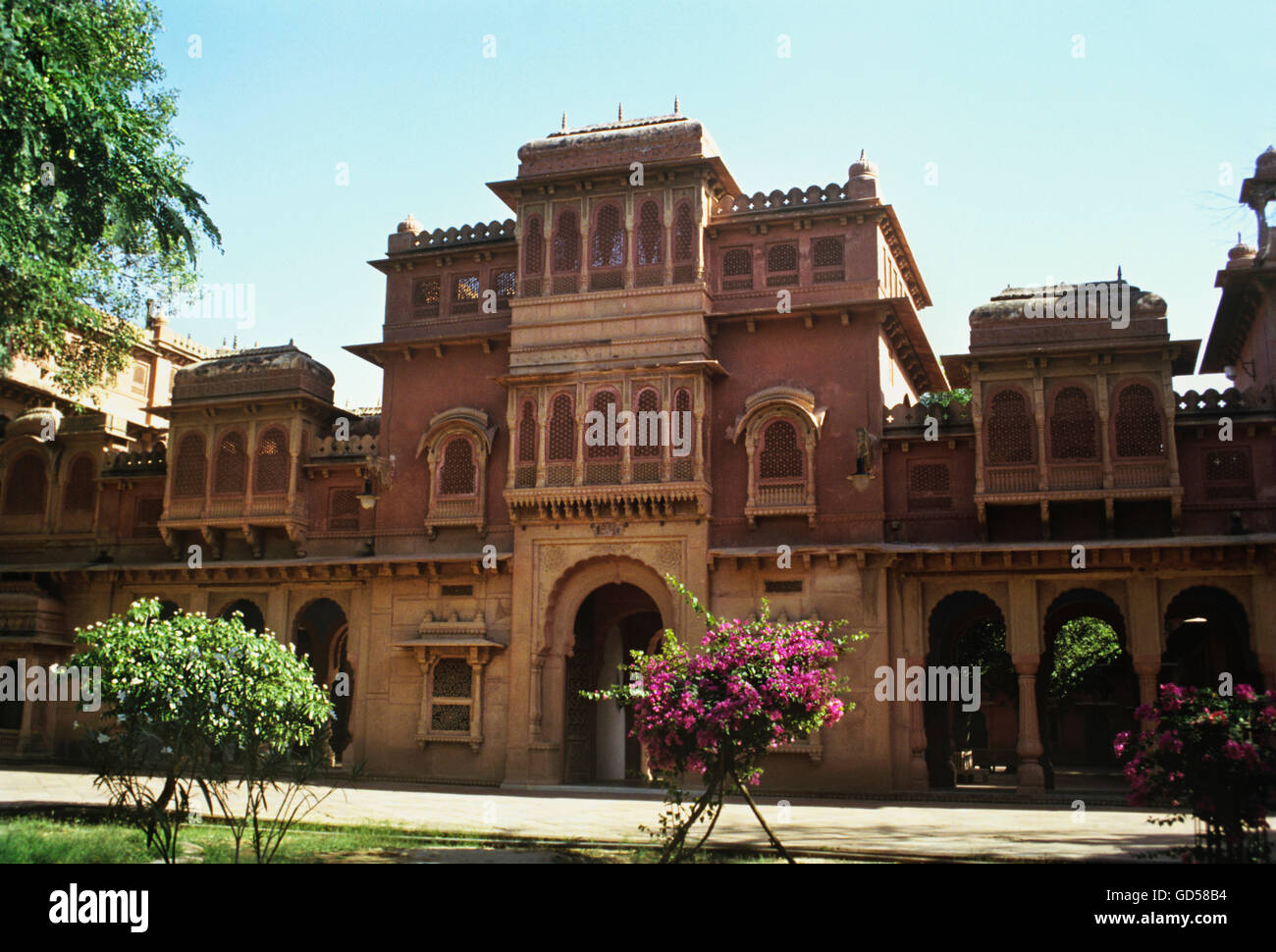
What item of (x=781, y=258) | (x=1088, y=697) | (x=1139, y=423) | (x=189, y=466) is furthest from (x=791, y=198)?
(x=1088, y=697)

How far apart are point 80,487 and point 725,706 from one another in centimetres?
2275

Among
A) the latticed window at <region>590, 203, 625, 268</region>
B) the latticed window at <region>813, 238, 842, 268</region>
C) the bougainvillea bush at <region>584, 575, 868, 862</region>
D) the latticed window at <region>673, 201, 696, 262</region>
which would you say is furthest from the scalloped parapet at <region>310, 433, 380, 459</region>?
the bougainvillea bush at <region>584, 575, 868, 862</region>

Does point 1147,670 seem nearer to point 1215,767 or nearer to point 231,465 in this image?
point 1215,767

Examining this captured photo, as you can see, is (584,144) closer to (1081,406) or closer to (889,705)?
(1081,406)

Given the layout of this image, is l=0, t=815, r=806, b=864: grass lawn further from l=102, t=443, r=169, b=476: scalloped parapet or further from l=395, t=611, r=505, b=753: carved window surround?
l=102, t=443, r=169, b=476: scalloped parapet

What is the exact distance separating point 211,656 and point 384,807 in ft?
20.4

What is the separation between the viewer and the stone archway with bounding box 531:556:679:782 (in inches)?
965

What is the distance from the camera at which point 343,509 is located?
2719 centimetres

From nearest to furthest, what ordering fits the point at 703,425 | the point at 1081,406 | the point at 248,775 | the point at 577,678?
the point at 248,775 < the point at 1081,406 < the point at 703,425 < the point at 577,678

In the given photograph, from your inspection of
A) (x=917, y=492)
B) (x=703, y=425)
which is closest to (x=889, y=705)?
(x=917, y=492)

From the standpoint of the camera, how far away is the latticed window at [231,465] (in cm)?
2744

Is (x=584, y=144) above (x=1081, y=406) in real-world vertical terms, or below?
above

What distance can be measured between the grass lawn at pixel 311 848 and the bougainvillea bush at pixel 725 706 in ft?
3.01
